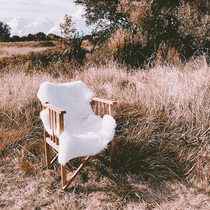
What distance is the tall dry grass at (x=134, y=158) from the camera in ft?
6.98

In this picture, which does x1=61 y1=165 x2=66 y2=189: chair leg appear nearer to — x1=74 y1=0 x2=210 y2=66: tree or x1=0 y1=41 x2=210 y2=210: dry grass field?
x1=0 y1=41 x2=210 y2=210: dry grass field

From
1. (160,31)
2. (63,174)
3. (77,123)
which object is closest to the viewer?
(63,174)

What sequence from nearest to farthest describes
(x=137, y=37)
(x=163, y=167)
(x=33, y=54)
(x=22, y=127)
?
(x=163, y=167) → (x=22, y=127) → (x=137, y=37) → (x=33, y=54)

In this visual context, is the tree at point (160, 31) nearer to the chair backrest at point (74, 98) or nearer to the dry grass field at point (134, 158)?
the dry grass field at point (134, 158)

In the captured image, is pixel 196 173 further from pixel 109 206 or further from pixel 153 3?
pixel 153 3

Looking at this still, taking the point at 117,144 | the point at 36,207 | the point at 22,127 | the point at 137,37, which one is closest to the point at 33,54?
the point at 137,37

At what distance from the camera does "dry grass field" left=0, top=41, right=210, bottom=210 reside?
2125mm

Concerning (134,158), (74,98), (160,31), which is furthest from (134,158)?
(160,31)

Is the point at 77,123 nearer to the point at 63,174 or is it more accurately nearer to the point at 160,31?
the point at 63,174

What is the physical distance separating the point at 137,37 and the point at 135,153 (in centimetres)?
483

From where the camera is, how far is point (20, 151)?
9.29ft

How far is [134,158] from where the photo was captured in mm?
2551

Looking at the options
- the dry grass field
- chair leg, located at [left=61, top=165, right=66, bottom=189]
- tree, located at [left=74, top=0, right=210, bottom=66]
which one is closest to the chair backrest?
the dry grass field

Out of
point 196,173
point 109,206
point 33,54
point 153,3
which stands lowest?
point 109,206
